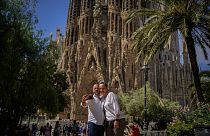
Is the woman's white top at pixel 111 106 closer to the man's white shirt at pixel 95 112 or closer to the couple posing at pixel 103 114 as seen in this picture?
the couple posing at pixel 103 114

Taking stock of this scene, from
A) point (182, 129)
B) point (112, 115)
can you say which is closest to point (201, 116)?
point (182, 129)

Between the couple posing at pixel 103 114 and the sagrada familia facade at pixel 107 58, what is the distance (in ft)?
103

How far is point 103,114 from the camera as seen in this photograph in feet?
17.3

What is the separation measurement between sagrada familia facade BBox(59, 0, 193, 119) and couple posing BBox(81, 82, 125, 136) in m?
31.4

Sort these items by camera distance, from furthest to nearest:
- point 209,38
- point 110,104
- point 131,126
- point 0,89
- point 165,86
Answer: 1. point 165,86
2. point 209,38
3. point 0,89
4. point 131,126
5. point 110,104

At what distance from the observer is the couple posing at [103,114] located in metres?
5.07

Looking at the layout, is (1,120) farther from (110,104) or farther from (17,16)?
(110,104)

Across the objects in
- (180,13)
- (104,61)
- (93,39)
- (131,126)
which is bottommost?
(131,126)

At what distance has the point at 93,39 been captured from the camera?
42.2 metres

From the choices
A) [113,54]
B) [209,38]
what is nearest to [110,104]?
[209,38]

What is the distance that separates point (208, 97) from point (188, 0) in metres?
10.9

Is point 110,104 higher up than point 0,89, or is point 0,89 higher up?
point 0,89

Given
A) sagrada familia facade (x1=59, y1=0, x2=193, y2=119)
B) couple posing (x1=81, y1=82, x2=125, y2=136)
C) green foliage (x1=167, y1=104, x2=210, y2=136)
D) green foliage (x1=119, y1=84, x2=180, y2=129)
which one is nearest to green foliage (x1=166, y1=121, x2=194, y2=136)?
green foliage (x1=167, y1=104, x2=210, y2=136)

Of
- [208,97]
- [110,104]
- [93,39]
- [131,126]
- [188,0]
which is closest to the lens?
[110,104]
